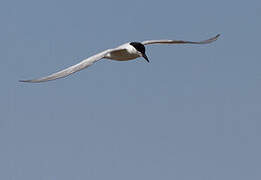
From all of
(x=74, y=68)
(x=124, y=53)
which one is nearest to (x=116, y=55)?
(x=124, y=53)

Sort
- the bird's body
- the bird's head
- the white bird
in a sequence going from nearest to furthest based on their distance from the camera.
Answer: the white bird → the bird's body → the bird's head

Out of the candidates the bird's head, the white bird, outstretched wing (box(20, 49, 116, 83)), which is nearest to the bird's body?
the white bird

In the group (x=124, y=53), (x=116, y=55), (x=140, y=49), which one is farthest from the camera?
(x=140, y=49)

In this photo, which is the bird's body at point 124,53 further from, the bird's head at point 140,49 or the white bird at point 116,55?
the bird's head at point 140,49

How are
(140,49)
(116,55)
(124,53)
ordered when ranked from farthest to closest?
(140,49), (124,53), (116,55)

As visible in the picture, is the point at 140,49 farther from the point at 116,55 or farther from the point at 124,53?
the point at 116,55

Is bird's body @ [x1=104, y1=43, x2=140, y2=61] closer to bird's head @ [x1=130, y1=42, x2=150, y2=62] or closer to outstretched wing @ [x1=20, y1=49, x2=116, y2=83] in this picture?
bird's head @ [x1=130, y1=42, x2=150, y2=62]

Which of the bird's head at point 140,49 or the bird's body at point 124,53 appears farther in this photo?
the bird's head at point 140,49

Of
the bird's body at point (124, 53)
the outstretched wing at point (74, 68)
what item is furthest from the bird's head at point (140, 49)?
the outstretched wing at point (74, 68)

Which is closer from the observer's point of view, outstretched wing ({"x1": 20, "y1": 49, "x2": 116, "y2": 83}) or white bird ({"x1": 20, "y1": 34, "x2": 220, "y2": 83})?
outstretched wing ({"x1": 20, "y1": 49, "x2": 116, "y2": 83})

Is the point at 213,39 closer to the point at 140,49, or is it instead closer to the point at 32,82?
the point at 140,49

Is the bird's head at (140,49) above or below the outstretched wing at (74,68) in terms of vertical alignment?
above

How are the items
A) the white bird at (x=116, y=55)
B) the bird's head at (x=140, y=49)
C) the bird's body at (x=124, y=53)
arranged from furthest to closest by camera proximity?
the bird's head at (x=140, y=49)
the bird's body at (x=124, y=53)
the white bird at (x=116, y=55)

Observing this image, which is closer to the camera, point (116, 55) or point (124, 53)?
point (116, 55)
